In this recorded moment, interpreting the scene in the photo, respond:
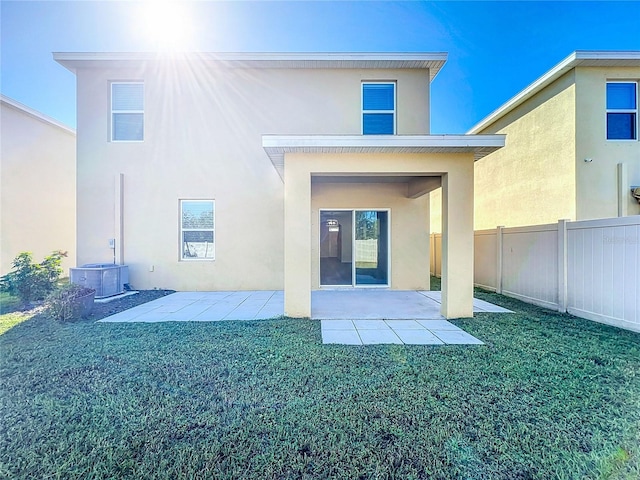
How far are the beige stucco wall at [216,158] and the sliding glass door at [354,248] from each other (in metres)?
1.55

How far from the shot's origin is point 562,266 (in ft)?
20.9

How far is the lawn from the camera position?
7.05 ft

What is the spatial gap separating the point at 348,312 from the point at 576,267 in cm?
502

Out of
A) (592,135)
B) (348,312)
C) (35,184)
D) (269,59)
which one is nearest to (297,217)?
(348,312)

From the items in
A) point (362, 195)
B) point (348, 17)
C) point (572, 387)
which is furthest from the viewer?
point (362, 195)

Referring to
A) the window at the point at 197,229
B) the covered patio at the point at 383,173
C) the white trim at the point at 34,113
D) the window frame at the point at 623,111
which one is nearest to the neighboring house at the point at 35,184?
the white trim at the point at 34,113

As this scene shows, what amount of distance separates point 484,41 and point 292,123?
7.91 m

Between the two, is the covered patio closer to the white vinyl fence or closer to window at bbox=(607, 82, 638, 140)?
the white vinyl fence

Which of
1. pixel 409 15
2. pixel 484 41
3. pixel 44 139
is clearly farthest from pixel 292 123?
pixel 44 139

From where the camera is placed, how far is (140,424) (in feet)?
8.46

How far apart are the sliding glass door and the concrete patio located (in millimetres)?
538

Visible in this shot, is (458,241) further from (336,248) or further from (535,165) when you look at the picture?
(535,165)

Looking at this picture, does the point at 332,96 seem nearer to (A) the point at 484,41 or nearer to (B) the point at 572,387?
(A) the point at 484,41

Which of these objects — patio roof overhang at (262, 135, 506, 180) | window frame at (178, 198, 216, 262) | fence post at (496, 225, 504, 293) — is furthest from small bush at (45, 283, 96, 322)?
fence post at (496, 225, 504, 293)
